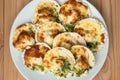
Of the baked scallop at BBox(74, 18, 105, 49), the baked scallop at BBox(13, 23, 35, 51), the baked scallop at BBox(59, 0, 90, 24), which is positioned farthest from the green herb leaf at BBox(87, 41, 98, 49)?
the baked scallop at BBox(13, 23, 35, 51)

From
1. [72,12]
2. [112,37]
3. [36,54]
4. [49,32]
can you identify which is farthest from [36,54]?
[112,37]

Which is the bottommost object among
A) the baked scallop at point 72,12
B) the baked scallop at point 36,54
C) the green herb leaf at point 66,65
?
the green herb leaf at point 66,65

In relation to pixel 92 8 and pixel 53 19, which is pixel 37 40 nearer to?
pixel 53 19

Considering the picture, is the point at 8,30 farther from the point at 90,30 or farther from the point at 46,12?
the point at 90,30

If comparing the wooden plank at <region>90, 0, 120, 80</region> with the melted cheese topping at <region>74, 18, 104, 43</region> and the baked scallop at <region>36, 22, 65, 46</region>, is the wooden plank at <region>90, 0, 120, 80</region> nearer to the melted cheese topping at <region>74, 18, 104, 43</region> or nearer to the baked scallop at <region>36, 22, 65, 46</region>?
the melted cheese topping at <region>74, 18, 104, 43</region>

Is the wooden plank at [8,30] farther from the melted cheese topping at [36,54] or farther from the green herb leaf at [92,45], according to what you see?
the green herb leaf at [92,45]

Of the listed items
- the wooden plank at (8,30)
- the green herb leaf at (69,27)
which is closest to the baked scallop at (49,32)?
the green herb leaf at (69,27)

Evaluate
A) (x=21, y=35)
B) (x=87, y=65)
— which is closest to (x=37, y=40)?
(x=21, y=35)
